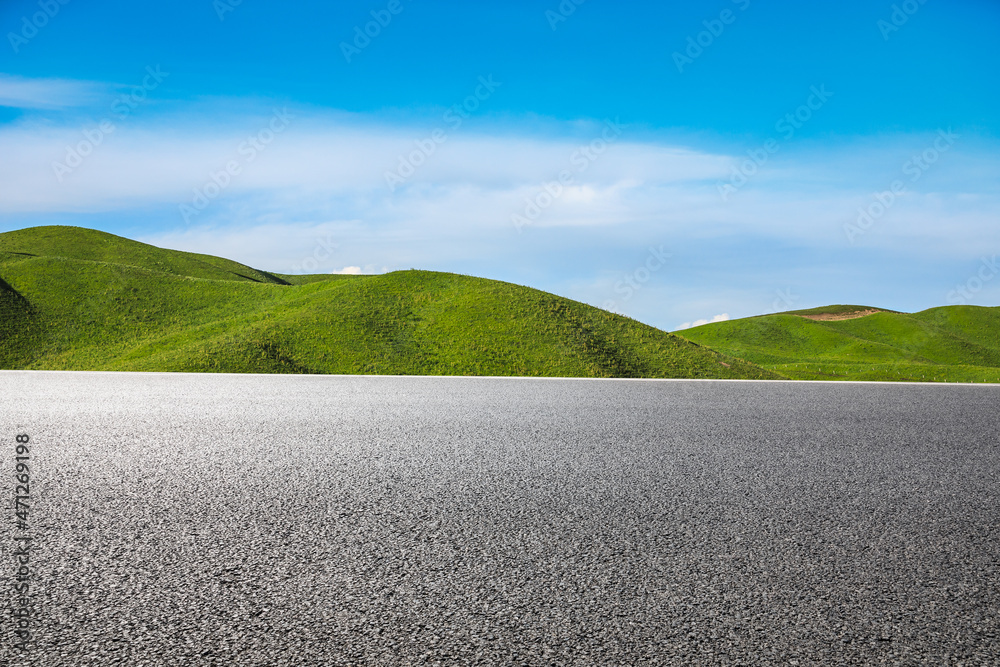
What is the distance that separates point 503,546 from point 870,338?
84.6 m

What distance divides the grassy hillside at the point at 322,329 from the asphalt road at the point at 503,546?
70.9 ft

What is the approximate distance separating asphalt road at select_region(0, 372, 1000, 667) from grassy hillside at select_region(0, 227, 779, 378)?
21.6m

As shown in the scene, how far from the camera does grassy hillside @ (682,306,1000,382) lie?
65812 millimetres

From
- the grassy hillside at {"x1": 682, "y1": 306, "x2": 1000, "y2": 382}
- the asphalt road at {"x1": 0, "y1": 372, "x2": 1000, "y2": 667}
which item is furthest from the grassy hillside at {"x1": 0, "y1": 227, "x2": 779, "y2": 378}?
the grassy hillside at {"x1": 682, "y1": 306, "x2": 1000, "y2": 382}

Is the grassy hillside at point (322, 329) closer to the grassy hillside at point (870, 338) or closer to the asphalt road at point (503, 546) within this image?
the asphalt road at point (503, 546)

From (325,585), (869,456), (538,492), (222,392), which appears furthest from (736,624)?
(222,392)

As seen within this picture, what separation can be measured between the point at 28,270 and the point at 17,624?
53708 mm

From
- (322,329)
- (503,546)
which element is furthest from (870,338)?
(503,546)

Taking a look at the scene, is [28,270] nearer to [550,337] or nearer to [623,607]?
[550,337]

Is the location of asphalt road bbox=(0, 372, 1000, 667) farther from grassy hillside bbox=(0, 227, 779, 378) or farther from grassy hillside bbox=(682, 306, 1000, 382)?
grassy hillside bbox=(682, 306, 1000, 382)

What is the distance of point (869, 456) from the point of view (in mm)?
Answer: 7543

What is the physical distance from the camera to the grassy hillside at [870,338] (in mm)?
65812

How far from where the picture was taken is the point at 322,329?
113 feet

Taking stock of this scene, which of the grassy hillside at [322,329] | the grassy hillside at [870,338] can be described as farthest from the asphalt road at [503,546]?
the grassy hillside at [870,338]
